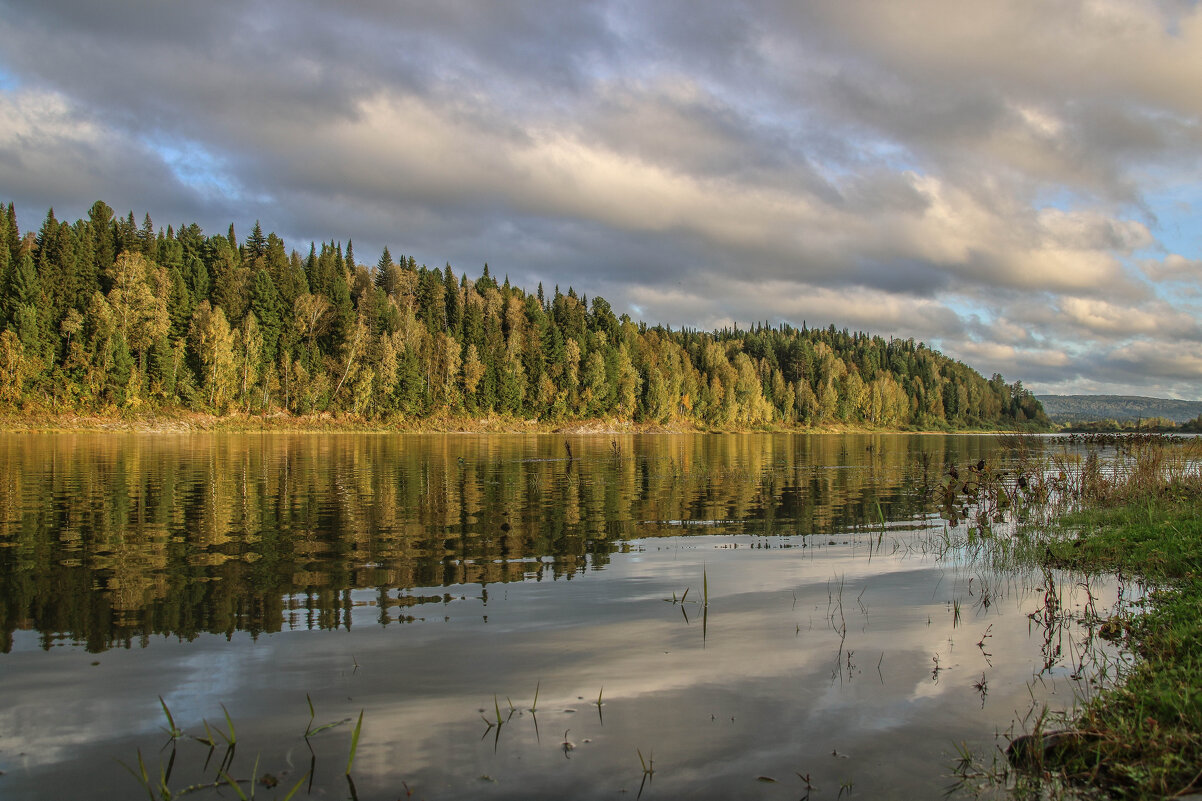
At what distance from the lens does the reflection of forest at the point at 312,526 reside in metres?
11.1

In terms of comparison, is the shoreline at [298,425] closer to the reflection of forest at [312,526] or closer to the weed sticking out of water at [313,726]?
the reflection of forest at [312,526]

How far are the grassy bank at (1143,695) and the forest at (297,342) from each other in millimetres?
97434

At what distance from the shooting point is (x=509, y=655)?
9.02m

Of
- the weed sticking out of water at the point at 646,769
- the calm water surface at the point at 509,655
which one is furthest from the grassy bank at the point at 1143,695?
the weed sticking out of water at the point at 646,769

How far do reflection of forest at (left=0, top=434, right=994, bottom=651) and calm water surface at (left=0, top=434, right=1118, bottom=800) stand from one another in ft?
0.40

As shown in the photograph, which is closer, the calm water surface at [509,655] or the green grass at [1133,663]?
the green grass at [1133,663]

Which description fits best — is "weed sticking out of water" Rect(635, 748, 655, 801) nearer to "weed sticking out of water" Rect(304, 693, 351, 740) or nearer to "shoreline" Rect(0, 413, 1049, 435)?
"weed sticking out of water" Rect(304, 693, 351, 740)

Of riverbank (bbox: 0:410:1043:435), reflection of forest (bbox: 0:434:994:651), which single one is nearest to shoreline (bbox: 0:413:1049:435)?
riverbank (bbox: 0:410:1043:435)

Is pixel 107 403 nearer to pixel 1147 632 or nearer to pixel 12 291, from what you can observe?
pixel 12 291

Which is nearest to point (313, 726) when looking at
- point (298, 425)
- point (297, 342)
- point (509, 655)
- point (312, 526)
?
point (509, 655)

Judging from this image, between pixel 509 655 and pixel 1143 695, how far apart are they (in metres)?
6.66

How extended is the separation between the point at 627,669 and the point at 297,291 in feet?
389

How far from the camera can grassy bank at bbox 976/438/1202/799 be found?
561 cm

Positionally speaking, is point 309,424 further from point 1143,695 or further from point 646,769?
point 1143,695
